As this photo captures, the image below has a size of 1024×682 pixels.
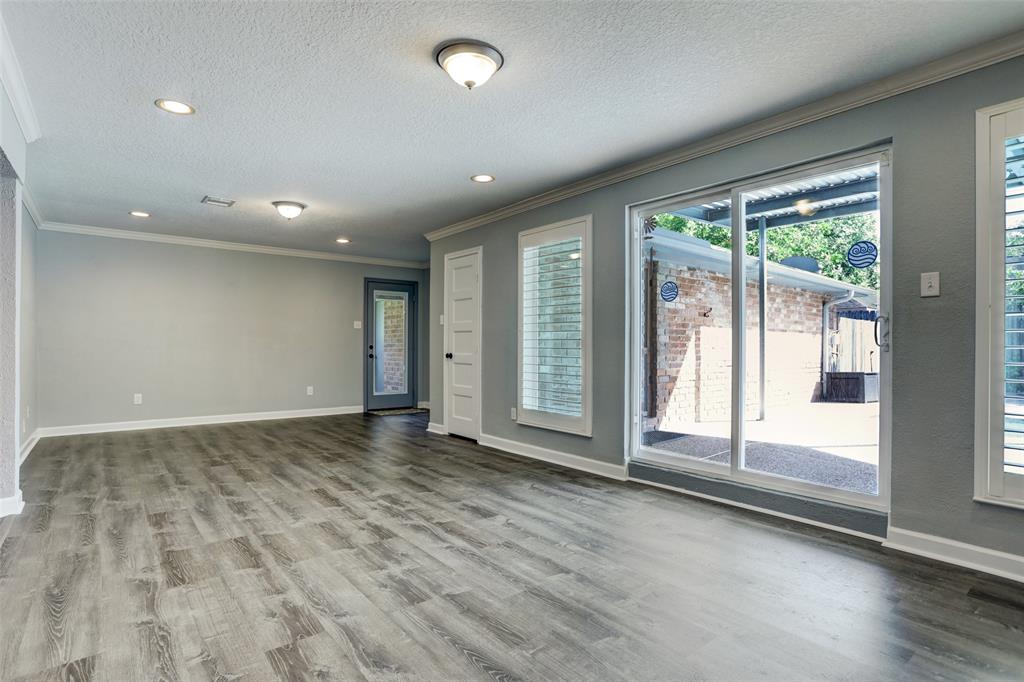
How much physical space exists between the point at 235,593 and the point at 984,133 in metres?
3.99

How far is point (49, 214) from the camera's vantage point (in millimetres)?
5691

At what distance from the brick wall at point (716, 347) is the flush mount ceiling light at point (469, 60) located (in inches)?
85.6

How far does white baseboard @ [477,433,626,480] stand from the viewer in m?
4.38

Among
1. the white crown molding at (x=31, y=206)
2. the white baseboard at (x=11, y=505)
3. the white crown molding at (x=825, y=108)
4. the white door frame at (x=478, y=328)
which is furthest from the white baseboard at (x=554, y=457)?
the white crown molding at (x=31, y=206)

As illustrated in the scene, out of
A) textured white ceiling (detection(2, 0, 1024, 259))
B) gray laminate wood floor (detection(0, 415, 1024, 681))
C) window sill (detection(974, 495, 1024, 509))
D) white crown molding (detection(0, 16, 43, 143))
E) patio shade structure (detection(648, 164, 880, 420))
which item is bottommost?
gray laminate wood floor (detection(0, 415, 1024, 681))

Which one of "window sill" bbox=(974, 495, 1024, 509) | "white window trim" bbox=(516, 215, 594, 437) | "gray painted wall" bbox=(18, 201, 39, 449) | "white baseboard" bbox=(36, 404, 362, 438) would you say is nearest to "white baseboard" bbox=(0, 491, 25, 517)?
"gray painted wall" bbox=(18, 201, 39, 449)

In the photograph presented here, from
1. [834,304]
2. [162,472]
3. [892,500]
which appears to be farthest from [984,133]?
[162,472]

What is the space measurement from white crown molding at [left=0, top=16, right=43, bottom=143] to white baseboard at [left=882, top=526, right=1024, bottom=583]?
481 centimetres

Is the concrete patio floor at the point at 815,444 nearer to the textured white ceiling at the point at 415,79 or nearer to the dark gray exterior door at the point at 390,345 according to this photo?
the textured white ceiling at the point at 415,79

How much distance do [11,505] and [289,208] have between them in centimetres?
313

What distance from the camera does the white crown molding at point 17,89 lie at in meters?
2.48

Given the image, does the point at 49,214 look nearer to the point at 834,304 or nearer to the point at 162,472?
the point at 162,472

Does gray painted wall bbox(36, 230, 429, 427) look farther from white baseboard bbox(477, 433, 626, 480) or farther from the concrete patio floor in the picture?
the concrete patio floor

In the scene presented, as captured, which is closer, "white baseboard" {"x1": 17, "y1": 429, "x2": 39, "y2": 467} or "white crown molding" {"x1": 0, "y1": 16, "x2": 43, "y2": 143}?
"white crown molding" {"x1": 0, "y1": 16, "x2": 43, "y2": 143}
